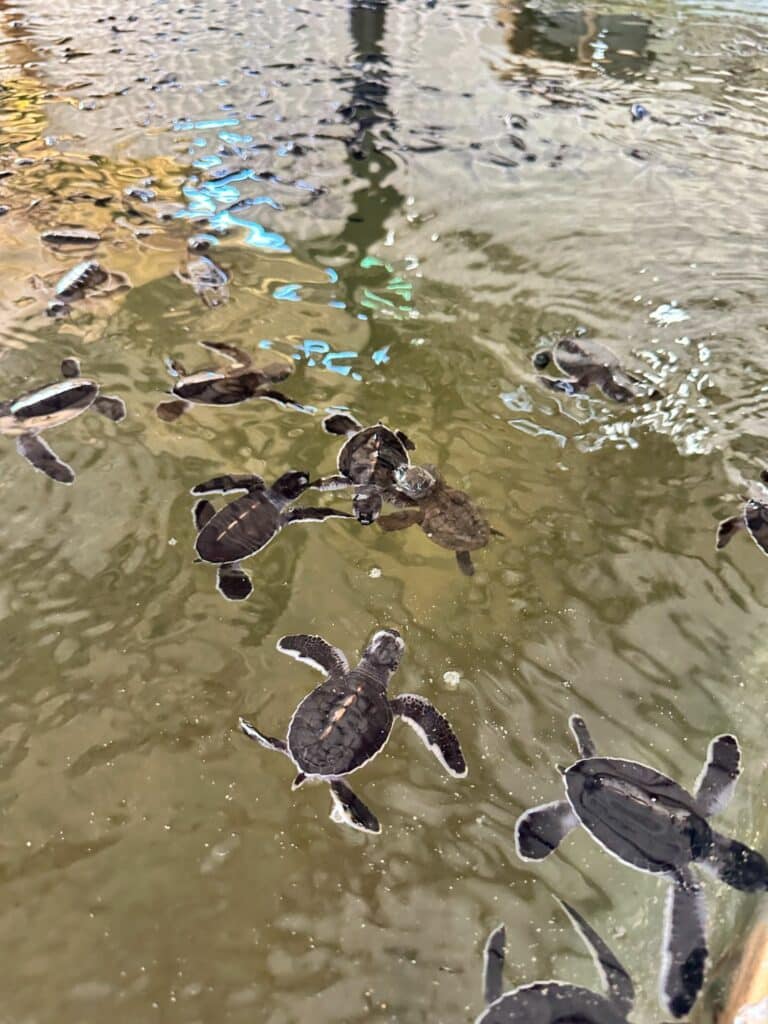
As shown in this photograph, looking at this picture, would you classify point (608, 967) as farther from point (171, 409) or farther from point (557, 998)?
point (171, 409)

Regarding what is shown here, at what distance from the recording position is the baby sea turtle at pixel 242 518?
248 cm

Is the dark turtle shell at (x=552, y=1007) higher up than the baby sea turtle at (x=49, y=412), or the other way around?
the baby sea turtle at (x=49, y=412)

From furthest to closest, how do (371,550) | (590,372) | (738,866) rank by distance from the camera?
(590,372) → (371,550) → (738,866)

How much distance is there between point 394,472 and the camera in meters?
2.73

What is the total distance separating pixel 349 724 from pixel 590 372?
2.13m

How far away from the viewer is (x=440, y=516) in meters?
2.62

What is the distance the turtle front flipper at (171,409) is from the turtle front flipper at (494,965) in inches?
95.0

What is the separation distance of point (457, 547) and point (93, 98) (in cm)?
548

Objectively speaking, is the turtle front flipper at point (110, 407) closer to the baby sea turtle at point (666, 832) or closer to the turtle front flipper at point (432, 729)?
the turtle front flipper at point (432, 729)

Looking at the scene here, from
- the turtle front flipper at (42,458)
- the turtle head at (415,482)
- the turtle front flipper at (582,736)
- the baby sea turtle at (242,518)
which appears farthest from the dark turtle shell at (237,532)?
the turtle front flipper at (582,736)

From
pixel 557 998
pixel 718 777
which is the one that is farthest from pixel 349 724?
pixel 718 777

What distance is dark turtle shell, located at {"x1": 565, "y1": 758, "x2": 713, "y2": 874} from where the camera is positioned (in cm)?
183

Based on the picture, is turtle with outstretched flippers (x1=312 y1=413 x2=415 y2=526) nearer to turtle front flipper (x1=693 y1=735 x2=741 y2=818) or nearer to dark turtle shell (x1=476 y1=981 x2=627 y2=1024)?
turtle front flipper (x1=693 y1=735 x2=741 y2=818)

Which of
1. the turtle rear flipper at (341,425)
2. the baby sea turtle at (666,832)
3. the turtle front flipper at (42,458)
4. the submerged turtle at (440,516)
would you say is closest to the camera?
the baby sea turtle at (666,832)
